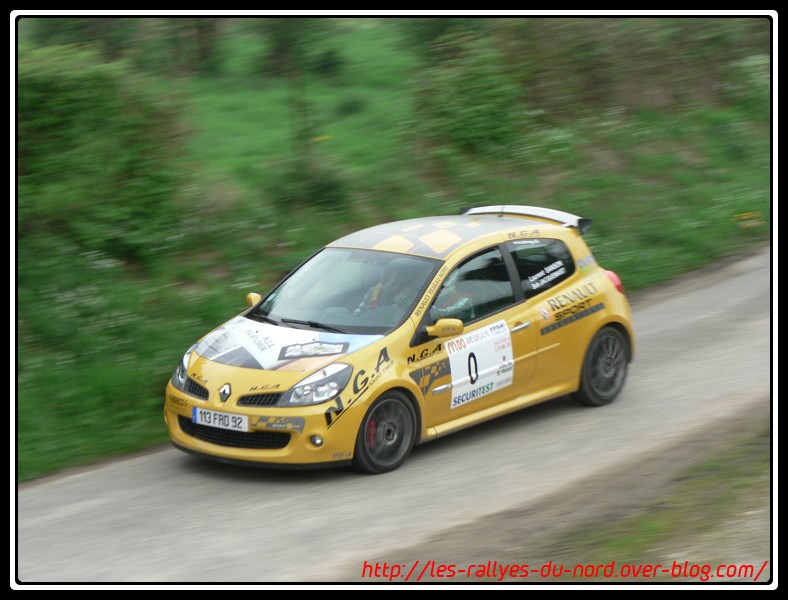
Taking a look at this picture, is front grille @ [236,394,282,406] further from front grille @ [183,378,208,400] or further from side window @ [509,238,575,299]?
side window @ [509,238,575,299]

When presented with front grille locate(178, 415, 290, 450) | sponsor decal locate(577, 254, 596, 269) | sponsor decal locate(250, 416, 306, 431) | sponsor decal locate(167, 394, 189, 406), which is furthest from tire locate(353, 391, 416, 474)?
sponsor decal locate(577, 254, 596, 269)

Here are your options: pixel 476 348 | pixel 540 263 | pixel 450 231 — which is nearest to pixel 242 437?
pixel 476 348

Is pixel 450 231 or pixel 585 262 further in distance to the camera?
pixel 585 262

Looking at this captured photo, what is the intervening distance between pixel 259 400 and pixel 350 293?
138cm

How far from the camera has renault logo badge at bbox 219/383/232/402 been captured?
26.1 feet

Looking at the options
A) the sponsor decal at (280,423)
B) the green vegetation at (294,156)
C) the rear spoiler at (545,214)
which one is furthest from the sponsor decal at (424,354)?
the green vegetation at (294,156)

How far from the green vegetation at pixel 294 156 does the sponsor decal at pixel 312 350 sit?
1756mm

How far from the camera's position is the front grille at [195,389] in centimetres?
809

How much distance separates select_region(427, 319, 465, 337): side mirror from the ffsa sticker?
0.22 m

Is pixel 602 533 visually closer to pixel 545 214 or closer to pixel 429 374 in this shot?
pixel 429 374

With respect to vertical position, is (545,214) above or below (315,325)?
above

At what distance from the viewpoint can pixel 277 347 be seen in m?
8.25

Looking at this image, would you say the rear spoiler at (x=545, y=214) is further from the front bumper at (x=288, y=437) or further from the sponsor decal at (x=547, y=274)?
the front bumper at (x=288, y=437)
